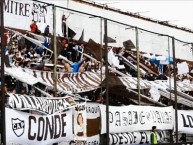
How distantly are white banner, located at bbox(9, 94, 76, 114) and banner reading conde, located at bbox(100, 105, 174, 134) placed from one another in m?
1.58

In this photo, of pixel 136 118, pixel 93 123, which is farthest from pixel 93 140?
pixel 136 118

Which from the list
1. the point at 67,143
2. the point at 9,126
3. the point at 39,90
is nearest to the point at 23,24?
the point at 39,90

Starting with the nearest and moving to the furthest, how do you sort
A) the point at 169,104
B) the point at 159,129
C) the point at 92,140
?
the point at 92,140
the point at 159,129
the point at 169,104

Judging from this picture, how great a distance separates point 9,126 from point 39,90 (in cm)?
175

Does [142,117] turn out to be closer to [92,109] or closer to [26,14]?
[92,109]

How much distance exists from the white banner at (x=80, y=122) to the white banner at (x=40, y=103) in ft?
0.75

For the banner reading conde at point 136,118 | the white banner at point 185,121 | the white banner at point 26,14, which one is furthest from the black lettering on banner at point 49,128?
the white banner at point 185,121

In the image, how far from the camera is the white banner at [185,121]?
14352mm

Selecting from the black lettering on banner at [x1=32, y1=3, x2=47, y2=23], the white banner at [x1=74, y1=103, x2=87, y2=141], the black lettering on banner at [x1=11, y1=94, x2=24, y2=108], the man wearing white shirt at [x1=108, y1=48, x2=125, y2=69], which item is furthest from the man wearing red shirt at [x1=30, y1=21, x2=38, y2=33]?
the man wearing white shirt at [x1=108, y1=48, x2=125, y2=69]

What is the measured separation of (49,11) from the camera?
10172mm

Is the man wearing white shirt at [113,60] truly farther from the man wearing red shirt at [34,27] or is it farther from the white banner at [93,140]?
the man wearing red shirt at [34,27]

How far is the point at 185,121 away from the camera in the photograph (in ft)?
47.7

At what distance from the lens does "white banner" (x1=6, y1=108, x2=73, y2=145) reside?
28.2 ft

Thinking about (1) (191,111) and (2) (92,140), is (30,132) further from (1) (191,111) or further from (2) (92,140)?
(1) (191,111)
